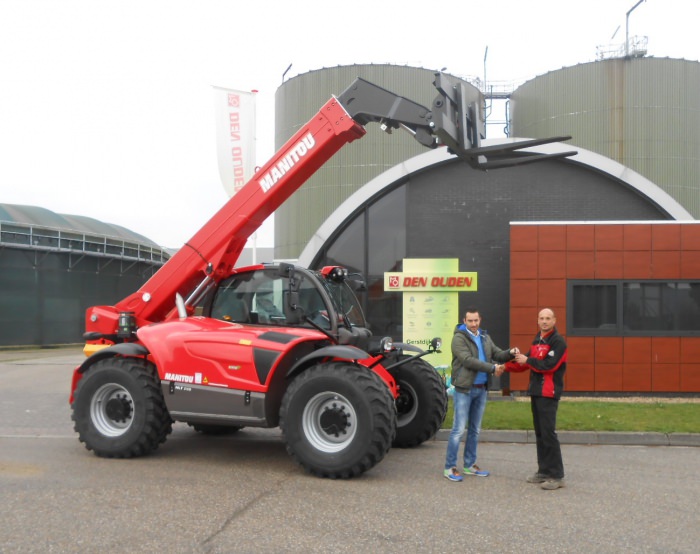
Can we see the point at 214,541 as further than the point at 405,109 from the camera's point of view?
No

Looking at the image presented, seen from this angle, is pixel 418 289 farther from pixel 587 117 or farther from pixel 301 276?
pixel 587 117

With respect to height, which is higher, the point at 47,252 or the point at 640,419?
the point at 47,252

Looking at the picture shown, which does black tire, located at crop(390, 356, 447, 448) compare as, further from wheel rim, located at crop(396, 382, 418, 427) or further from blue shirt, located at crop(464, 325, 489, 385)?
blue shirt, located at crop(464, 325, 489, 385)

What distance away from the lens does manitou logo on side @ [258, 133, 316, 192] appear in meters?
8.65

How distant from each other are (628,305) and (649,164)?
16571mm

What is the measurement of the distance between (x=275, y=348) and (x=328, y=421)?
938 mm

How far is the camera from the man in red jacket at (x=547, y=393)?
702 cm

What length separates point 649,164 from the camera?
28.8 meters

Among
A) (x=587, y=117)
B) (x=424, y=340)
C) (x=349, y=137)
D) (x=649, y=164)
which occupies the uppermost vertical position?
(x=587, y=117)

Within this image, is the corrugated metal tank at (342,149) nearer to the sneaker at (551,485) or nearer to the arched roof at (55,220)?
the arched roof at (55,220)

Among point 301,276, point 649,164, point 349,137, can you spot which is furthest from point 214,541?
point 649,164

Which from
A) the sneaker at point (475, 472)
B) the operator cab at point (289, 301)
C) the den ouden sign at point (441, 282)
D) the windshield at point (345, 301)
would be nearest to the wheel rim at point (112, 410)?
the operator cab at point (289, 301)

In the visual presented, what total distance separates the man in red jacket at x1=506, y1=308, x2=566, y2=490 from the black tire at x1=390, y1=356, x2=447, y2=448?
5.89ft

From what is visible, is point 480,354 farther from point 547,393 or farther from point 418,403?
point 418,403
